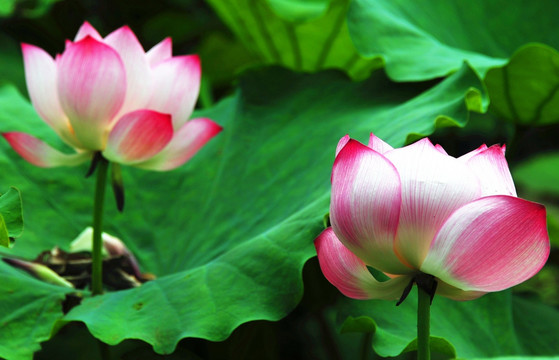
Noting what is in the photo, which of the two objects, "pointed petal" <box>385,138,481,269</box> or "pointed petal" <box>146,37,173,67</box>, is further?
"pointed petal" <box>146,37,173,67</box>

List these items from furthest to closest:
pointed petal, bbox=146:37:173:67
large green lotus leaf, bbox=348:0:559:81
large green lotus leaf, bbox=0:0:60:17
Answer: large green lotus leaf, bbox=0:0:60:17 < large green lotus leaf, bbox=348:0:559:81 < pointed petal, bbox=146:37:173:67

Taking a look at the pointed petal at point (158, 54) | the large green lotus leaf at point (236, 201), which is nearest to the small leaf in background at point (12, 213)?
the large green lotus leaf at point (236, 201)

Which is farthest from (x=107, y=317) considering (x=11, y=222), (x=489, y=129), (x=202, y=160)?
(x=489, y=129)

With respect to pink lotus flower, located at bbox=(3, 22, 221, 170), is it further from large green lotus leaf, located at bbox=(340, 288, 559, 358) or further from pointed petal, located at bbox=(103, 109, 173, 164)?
large green lotus leaf, located at bbox=(340, 288, 559, 358)

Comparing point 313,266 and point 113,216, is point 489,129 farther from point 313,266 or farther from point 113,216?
point 113,216

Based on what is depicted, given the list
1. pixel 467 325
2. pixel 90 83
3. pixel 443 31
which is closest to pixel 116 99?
pixel 90 83

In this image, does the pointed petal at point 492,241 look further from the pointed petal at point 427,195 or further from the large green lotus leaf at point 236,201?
the large green lotus leaf at point 236,201

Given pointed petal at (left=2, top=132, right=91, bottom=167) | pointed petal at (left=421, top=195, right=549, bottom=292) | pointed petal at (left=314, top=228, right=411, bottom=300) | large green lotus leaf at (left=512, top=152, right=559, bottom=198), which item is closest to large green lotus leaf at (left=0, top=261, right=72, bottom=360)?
pointed petal at (left=2, top=132, right=91, bottom=167)
